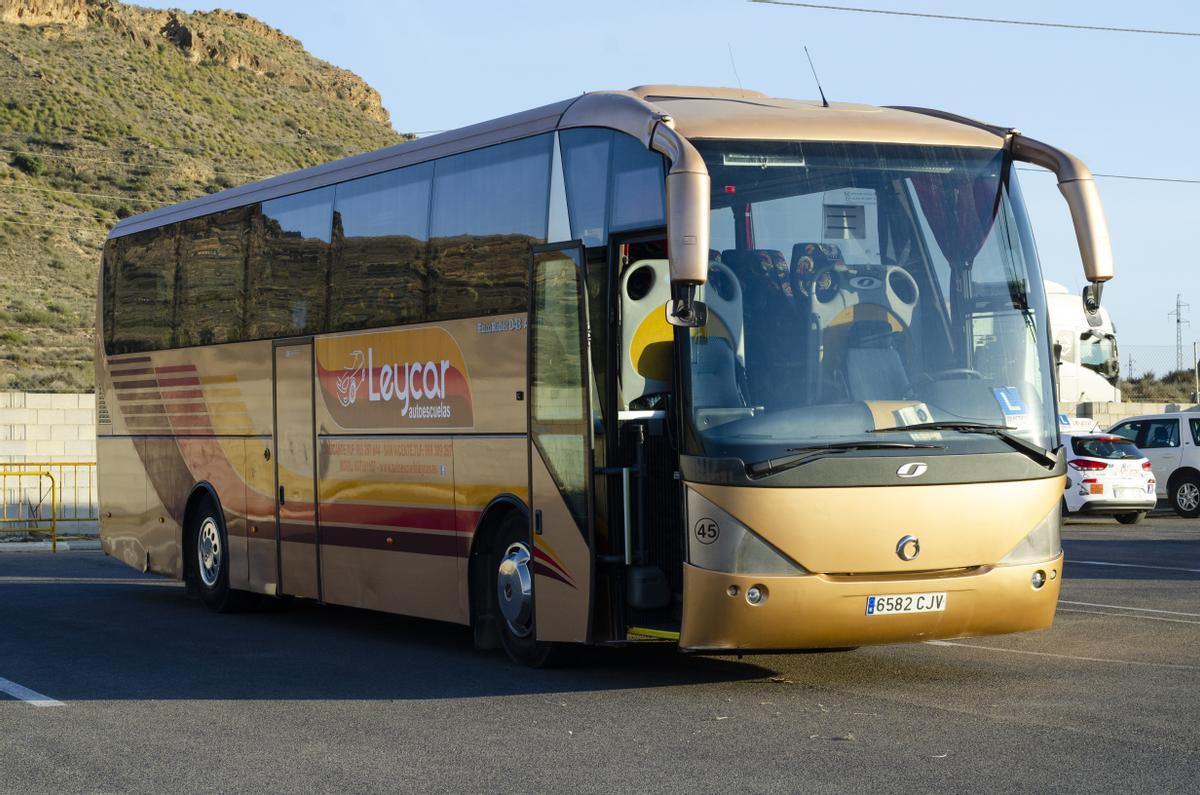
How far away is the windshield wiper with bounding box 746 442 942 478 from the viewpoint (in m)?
9.12

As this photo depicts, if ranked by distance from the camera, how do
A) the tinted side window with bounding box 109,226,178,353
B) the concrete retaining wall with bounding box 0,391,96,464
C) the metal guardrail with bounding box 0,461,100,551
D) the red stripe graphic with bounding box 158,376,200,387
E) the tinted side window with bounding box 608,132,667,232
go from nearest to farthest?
the tinted side window with bounding box 608,132,667,232 < the red stripe graphic with bounding box 158,376,200,387 < the tinted side window with bounding box 109,226,178,353 < the metal guardrail with bounding box 0,461,100,551 < the concrete retaining wall with bounding box 0,391,96,464

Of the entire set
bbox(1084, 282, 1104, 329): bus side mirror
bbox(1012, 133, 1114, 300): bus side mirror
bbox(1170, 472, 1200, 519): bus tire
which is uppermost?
bbox(1012, 133, 1114, 300): bus side mirror

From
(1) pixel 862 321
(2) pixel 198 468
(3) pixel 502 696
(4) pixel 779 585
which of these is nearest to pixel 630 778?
(4) pixel 779 585

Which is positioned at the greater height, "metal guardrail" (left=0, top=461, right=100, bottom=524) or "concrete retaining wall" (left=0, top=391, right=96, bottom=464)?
"concrete retaining wall" (left=0, top=391, right=96, bottom=464)

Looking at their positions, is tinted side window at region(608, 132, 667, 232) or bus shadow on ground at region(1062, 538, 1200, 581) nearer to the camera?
tinted side window at region(608, 132, 667, 232)

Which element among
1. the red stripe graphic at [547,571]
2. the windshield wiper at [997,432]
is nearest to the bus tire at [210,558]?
the red stripe graphic at [547,571]

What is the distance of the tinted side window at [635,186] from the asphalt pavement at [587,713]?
2.90m

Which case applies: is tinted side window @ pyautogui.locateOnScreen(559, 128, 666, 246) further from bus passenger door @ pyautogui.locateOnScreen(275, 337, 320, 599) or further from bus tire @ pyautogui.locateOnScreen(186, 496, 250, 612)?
bus tire @ pyautogui.locateOnScreen(186, 496, 250, 612)

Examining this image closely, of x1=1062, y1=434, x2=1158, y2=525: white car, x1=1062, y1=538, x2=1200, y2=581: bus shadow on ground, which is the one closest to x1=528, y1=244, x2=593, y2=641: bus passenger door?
x1=1062, y1=538, x2=1200, y2=581: bus shadow on ground

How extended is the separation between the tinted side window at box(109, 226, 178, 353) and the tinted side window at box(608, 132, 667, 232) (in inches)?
290

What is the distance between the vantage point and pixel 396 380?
40.9 feet

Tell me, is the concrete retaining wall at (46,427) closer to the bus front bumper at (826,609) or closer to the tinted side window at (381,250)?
the tinted side window at (381,250)

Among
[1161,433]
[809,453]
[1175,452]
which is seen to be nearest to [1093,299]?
[809,453]

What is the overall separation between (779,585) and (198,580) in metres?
8.57
